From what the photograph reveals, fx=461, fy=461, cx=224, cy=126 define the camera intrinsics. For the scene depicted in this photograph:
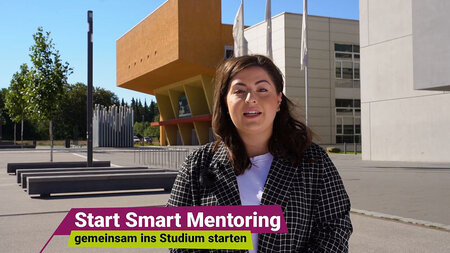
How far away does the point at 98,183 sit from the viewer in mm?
11078

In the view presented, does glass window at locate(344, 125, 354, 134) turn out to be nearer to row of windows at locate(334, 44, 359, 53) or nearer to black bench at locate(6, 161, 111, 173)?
row of windows at locate(334, 44, 359, 53)

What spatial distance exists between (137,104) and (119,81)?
99932 mm

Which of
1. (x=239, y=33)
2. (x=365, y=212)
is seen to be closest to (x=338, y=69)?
(x=239, y=33)

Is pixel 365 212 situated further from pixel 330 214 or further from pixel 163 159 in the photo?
pixel 163 159

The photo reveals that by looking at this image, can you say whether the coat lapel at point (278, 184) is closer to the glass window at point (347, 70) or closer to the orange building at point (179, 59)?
the orange building at point (179, 59)

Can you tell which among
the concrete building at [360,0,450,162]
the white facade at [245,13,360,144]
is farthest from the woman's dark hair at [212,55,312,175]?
the white facade at [245,13,360,144]

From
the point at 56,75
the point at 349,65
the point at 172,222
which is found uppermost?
the point at 349,65

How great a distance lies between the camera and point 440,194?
404 inches

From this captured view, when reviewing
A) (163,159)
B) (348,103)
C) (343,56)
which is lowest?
(163,159)

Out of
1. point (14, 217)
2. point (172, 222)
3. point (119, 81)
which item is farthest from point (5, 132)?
point (172, 222)

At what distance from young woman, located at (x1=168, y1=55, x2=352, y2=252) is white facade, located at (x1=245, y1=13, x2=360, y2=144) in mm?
40374

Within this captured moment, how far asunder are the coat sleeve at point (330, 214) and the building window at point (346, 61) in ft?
145

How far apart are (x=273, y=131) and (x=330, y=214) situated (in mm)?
446

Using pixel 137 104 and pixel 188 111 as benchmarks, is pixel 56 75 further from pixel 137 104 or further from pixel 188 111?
pixel 137 104
